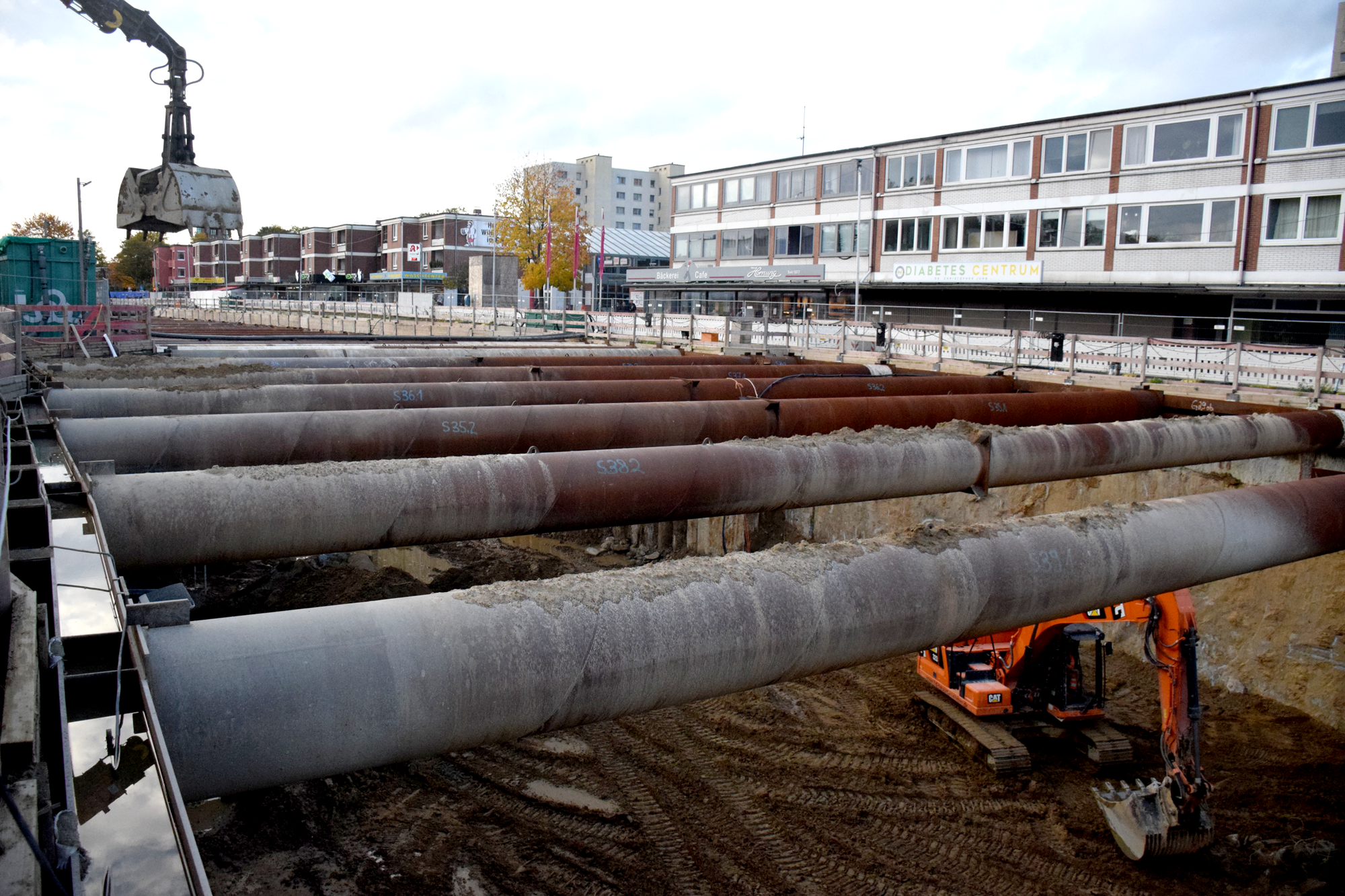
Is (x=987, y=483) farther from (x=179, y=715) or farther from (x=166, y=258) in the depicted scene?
(x=166, y=258)

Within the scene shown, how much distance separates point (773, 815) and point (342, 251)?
10185 cm

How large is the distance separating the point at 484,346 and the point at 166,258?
127 m

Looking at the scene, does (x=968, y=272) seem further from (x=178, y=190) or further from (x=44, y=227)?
(x=44, y=227)

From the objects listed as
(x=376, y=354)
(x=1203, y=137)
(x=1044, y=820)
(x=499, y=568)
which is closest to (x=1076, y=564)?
(x=1044, y=820)

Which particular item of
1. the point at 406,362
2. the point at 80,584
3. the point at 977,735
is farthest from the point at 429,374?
the point at 80,584

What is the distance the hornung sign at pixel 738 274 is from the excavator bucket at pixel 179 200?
33.0 metres

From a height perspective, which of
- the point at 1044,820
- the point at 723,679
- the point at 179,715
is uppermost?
the point at 179,715

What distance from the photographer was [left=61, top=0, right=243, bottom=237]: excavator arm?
40.8ft

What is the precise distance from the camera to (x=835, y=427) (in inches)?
429

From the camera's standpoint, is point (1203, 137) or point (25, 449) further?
point (1203, 137)

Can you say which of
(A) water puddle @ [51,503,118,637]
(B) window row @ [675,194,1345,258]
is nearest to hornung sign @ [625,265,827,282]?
(B) window row @ [675,194,1345,258]

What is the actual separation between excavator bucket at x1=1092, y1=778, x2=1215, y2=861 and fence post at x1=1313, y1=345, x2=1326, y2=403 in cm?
745

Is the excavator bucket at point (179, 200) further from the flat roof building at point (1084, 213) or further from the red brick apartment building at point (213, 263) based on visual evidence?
the red brick apartment building at point (213, 263)

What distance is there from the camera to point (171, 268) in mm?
128375
